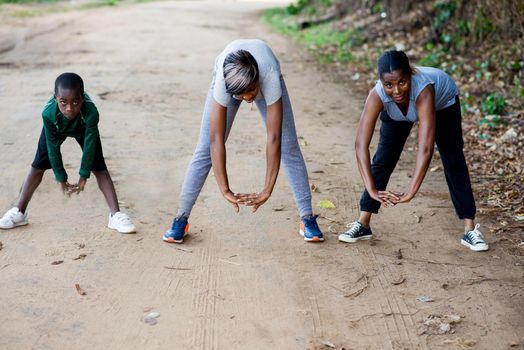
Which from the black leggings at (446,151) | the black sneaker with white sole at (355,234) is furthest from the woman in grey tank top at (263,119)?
the black leggings at (446,151)

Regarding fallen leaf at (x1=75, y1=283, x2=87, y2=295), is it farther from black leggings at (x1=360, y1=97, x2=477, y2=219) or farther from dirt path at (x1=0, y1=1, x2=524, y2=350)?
black leggings at (x1=360, y1=97, x2=477, y2=219)

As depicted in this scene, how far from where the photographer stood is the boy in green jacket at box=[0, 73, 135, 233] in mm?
4941

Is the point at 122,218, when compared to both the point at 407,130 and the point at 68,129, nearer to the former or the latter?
the point at 68,129

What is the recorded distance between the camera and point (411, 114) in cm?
485

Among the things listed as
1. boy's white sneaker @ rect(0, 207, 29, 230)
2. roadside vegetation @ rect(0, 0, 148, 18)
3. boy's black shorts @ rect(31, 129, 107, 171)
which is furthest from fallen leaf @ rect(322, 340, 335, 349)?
roadside vegetation @ rect(0, 0, 148, 18)

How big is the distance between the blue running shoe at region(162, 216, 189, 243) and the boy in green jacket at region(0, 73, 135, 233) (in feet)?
1.06

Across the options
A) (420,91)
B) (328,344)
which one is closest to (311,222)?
(420,91)

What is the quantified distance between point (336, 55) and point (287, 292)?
36.0 feet

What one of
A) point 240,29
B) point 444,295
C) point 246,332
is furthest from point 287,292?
point 240,29

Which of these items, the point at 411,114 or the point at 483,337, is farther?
the point at 411,114

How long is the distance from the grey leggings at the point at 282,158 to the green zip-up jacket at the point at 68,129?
711mm

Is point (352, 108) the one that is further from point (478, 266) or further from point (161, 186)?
point (478, 266)

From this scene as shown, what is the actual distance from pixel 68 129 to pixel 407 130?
7.75 ft

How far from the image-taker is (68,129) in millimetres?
Answer: 5160
